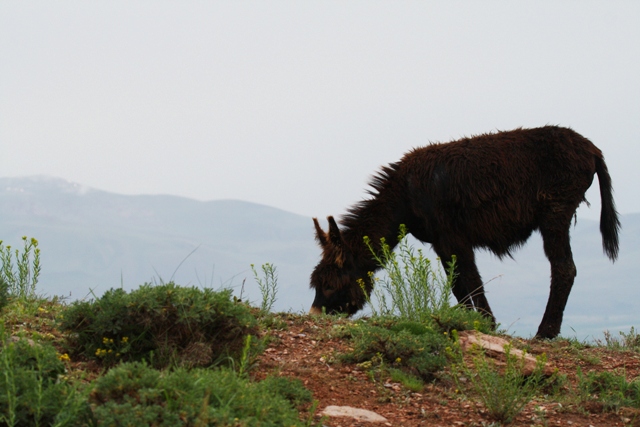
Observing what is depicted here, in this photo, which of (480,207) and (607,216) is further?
(607,216)

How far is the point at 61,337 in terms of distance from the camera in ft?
17.0

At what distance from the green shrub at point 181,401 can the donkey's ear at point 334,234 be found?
499cm

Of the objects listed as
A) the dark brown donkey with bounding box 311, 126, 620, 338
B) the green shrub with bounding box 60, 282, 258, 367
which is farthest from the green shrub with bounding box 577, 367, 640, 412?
the dark brown donkey with bounding box 311, 126, 620, 338

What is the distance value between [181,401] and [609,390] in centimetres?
335

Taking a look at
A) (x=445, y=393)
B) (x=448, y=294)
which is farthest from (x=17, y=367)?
(x=448, y=294)

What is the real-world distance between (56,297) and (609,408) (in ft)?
15.9

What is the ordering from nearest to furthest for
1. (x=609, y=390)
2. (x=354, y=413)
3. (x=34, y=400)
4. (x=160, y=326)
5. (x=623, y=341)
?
(x=34, y=400)
(x=354, y=413)
(x=160, y=326)
(x=609, y=390)
(x=623, y=341)

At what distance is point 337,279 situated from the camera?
8.86 meters

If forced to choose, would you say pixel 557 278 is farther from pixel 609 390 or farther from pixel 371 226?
pixel 609 390

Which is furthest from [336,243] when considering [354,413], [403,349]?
[354,413]

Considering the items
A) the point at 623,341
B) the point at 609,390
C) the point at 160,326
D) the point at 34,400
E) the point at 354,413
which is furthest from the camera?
the point at 623,341

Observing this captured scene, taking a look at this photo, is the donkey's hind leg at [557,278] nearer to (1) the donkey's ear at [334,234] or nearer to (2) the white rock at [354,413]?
(1) the donkey's ear at [334,234]

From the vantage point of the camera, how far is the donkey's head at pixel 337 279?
29.1ft

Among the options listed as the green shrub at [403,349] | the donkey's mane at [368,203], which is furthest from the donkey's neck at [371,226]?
the green shrub at [403,349]
